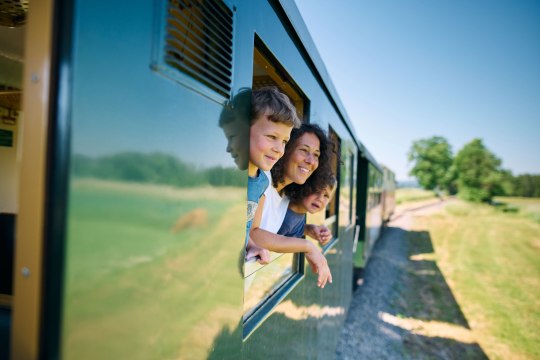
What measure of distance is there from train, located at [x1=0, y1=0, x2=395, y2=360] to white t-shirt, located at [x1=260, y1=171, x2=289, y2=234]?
0.58 m

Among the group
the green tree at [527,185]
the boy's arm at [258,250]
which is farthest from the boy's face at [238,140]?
the green tree at [527,185]

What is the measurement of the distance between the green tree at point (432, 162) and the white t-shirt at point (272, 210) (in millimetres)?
64249

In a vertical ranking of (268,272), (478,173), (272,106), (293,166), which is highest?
(478,173)

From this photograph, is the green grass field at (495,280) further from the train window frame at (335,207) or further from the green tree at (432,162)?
the green tree at (432,162)

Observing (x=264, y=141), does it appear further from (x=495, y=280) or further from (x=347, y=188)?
(x=495, y=280)

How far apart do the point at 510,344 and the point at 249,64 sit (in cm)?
735

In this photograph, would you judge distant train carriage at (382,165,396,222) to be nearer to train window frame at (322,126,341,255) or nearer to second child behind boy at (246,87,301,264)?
train window frame at (322,126,341,255)

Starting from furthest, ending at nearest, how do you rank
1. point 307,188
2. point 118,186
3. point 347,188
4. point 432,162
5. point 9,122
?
point 432,162 < point 347,188 < point 307,188 < point 9,122 < point 118,186

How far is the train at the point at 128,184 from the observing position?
57 centimetres

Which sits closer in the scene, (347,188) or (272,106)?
(272,106)

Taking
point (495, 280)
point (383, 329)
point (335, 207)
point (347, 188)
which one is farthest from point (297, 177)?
point (495, 280)

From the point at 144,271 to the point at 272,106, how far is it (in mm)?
895

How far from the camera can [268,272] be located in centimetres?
188

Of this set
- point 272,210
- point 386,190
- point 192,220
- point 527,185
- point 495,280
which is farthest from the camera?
point 527,185
